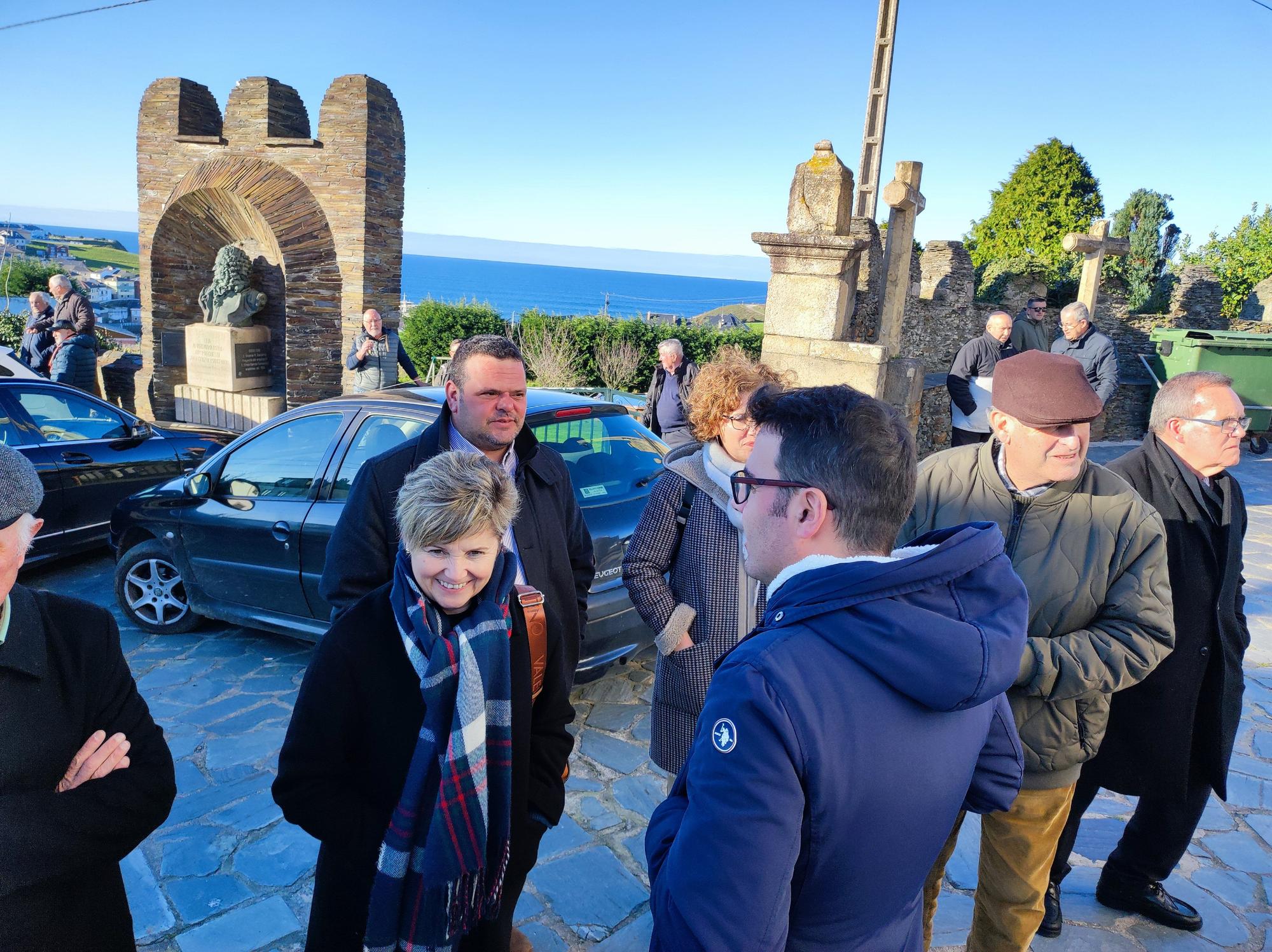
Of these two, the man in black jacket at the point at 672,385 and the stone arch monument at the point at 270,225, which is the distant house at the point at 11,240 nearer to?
the stone arch monument at the point at 270,225

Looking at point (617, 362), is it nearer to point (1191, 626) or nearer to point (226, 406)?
point (226, 406)

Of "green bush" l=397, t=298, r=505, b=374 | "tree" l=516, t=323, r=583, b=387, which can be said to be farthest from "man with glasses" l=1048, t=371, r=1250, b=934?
"green bush" l=397, t=298, r=505, b=374

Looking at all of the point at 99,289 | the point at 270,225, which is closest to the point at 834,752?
the point at 270,225

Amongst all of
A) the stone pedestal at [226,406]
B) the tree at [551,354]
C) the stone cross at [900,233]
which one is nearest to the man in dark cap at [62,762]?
the stone cross at [900,233]

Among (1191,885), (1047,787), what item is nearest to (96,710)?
(1047,787)

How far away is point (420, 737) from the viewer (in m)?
1.96

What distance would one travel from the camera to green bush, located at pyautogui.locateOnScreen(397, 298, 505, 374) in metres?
17.2

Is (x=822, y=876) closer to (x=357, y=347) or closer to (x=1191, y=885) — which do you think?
(x=1191, y=885)

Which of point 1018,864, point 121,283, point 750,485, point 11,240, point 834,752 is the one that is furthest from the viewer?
point 121,283

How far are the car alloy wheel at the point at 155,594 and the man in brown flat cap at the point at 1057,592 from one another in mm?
5199

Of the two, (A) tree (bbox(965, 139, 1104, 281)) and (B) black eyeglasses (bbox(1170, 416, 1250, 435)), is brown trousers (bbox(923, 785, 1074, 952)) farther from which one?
(A) tree (bbox(965, 139, 1104, 281))

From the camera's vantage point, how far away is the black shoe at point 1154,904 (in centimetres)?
308

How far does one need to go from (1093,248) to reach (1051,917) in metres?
15.1

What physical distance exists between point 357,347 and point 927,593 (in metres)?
8.62
